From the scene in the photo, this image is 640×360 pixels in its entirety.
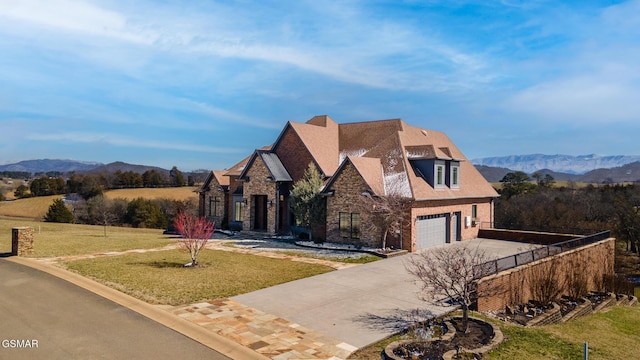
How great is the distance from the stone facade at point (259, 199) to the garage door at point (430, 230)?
11.1 meters

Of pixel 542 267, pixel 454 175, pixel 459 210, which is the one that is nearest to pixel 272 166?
pixel 454 175

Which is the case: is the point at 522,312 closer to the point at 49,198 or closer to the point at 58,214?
the point at 58,214

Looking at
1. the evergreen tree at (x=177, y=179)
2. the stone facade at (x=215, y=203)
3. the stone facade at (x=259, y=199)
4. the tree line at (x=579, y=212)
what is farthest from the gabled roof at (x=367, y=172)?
the evergreen tree at (x=177, y=179)

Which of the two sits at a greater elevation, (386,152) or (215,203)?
(386,152)

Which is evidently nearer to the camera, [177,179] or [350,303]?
[350,303]

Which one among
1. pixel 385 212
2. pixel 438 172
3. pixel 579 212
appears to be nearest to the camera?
pixel 385 212

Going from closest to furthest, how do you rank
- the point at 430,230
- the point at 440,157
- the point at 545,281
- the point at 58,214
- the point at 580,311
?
the point at 545,281 → the point at 580,311 → the point at 430,230 → the point at 440,157 → the point at 58,214

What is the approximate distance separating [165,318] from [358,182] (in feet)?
53.9

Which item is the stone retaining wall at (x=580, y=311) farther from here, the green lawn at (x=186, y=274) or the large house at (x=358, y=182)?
the green lawn at (x=186, y=274)

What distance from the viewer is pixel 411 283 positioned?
54.7 ft

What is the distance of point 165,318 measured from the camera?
11.5 m

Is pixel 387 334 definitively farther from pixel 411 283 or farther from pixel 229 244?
pixel 229 244

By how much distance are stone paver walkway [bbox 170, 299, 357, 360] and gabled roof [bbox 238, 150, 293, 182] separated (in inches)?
736

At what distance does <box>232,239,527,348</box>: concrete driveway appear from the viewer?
11375mm
